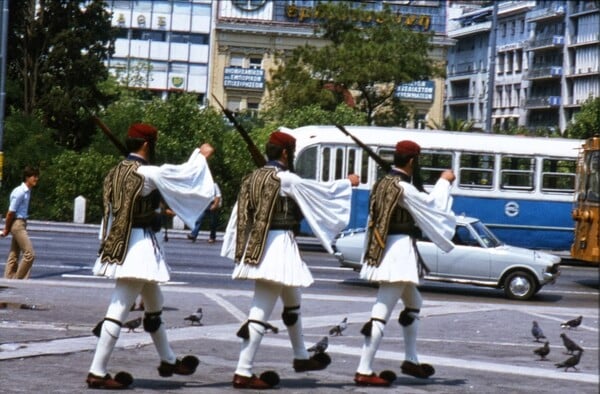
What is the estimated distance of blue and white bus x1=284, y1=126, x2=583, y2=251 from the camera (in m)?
34.8

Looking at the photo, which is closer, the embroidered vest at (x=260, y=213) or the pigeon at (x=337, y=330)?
the embroidered vest at (x=260, y=213)

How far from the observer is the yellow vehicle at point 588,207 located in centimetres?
2708

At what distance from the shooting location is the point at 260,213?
10922 millimetres

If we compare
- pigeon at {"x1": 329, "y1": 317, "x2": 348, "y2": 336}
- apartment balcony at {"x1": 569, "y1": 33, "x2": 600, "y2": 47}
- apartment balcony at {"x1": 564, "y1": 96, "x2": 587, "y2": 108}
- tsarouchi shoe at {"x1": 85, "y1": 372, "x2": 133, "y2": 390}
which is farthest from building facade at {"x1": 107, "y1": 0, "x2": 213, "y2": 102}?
tsarouchi shoe at {"x1": 85, "y1": 372, "x2": 133, "y2": 390}

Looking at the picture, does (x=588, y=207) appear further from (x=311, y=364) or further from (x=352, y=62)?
(x=352, y=62)

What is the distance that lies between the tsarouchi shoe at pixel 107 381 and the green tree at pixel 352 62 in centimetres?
5048

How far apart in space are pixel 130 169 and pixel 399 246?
2.10 m

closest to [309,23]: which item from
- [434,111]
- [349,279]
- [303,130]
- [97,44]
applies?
[434,111]

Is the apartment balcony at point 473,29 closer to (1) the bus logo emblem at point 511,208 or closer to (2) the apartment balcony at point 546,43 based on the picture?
(2) the apartment balcony at point 546,43

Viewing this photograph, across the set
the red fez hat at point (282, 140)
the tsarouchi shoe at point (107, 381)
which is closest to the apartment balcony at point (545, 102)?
the red fez hat at point (282, 140)

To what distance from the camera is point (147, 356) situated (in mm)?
12719

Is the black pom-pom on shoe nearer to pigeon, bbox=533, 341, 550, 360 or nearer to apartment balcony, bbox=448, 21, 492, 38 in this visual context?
pigeon, bbox=533, 341, 550, 360

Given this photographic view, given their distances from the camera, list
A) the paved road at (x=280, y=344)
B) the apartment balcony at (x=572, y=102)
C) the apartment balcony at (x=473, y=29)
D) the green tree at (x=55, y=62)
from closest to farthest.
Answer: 1. the paved road at (x=280, y=344)
2. the green tree at (x=55, y=62)
3. the apartment balcony at (x=572, y=102)
4. the apartment balcony at (x=473, y=29)

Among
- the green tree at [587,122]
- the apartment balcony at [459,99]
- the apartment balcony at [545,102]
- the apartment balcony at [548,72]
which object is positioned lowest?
the green tree at [587,122]
